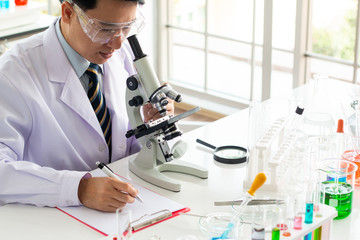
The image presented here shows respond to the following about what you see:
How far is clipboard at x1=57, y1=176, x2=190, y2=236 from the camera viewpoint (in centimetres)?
205

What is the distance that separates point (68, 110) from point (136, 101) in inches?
12.7

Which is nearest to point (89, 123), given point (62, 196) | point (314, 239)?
point (62, 196)

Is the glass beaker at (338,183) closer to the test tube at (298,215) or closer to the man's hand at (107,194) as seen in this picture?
the test tube at (298,215)

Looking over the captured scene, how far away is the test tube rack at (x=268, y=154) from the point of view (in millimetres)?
2135

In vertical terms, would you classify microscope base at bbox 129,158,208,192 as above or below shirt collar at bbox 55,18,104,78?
below

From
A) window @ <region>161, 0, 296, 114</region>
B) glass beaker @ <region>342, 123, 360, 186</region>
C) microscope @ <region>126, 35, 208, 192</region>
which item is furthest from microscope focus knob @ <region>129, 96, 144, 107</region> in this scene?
window @ <region>161, 0, 296, 114</region>

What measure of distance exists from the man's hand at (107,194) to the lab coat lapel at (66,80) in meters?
0.38

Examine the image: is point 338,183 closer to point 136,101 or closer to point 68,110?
point 136,101

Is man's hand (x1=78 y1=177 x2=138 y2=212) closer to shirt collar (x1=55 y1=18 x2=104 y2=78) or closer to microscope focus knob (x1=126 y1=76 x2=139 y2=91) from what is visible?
microscope focus knob (x1=126 y1=76 x2=139 y2=91)

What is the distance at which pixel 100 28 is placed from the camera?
7.29ft

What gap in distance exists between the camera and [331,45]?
5.44m

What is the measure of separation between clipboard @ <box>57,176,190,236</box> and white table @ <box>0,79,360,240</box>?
0.7 inches

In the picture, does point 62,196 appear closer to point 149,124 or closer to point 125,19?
point 149,124

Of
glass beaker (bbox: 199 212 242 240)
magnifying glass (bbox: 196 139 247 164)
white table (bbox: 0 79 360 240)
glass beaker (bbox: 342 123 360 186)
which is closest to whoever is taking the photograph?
glass beaker (bbox: 199 212 242 240)
